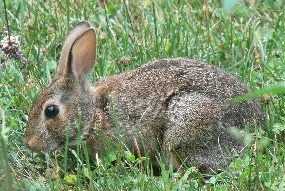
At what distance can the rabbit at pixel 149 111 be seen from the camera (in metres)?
5.83

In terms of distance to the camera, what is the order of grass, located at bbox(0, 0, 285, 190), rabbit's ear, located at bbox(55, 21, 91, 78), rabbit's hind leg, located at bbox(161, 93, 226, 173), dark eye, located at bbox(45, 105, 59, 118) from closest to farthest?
grass, located at bbox(0, 0, 285, 190)
rabbit's hind leg, located at bbox(161, 93, 226, 173)
dark eye, located at bbox(45, 105, 59, 118)
rabbit's ear, located at bbox(55, 21, 91, 78)

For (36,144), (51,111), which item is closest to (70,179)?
(36,144)

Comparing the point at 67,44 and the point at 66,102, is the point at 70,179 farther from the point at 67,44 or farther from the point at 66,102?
the point at 67,44

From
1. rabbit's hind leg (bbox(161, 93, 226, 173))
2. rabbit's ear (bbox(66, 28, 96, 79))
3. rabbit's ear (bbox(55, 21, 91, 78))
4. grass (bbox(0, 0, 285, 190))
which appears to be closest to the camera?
grass (bbox(0, 0, 285, 190))

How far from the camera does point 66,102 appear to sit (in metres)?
6.07

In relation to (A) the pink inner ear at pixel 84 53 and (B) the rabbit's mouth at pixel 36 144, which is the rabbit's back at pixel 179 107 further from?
(B) the rabbit's mouth at pixel 36 144

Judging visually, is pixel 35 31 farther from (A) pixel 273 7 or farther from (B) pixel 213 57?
(A) pixel 273 7

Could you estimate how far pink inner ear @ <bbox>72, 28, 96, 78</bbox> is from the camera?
6.06m

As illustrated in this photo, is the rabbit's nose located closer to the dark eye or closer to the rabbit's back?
the dark eye

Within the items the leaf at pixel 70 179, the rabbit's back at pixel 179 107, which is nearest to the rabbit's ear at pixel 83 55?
the rabbit's back at pixel 179 107

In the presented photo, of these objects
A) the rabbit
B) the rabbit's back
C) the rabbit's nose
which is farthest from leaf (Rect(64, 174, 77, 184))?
the rabbit's back

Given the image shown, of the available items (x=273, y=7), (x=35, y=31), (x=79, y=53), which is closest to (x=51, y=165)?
(x=79, y=53)

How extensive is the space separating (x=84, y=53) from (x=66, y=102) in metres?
0.43

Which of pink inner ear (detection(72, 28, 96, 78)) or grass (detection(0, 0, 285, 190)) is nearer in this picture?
grass (detection(0, 0, 285, 190))
